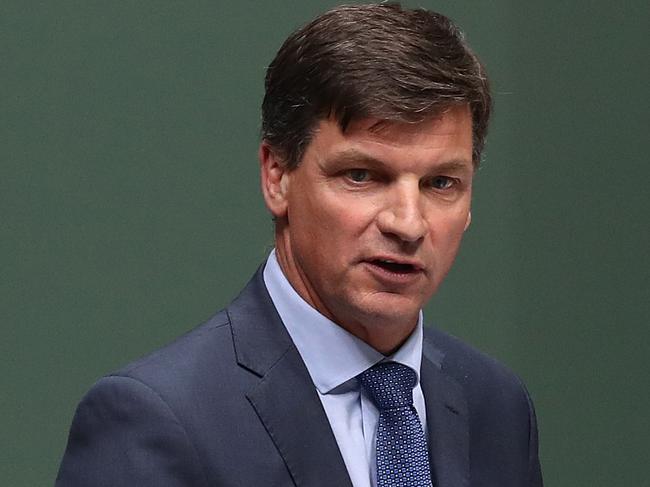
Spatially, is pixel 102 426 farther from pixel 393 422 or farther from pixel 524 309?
pixel 524 309

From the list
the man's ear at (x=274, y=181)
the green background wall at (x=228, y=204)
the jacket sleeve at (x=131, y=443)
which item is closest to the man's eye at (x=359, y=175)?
the man's ear at (x=274, y=181)

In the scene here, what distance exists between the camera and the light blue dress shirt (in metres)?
1.94

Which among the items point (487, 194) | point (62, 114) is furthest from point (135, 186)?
point (487, 194)

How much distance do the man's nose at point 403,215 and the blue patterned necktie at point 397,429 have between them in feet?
0.67

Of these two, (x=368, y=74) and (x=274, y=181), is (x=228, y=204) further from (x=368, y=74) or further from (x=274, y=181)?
(x=368, y=74)

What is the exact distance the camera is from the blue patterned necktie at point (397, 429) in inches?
76.2

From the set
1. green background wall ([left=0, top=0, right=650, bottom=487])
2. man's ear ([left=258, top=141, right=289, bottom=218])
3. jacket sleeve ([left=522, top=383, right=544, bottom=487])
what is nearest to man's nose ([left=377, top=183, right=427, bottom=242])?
man's ear ([left=258, top=141, right=289, bottom=218])

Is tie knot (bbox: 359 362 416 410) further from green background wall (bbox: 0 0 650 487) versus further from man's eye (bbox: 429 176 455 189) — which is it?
green background wall (bbox: 0 0 650 487)

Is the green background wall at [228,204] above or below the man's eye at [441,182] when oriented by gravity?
below

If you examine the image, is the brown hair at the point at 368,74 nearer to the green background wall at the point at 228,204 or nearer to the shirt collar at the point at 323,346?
the shirt collar at the point at 323,346

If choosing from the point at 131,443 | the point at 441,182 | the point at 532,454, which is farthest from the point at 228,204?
the point at 131,443

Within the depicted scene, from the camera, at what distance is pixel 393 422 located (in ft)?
6.45

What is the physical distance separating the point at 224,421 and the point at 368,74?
1.38 feet

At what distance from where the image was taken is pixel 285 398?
1.90 metres
